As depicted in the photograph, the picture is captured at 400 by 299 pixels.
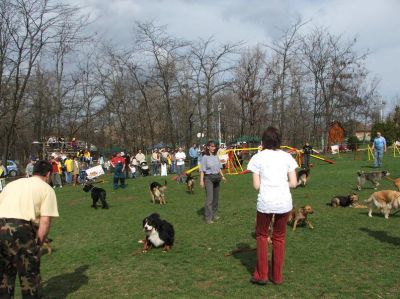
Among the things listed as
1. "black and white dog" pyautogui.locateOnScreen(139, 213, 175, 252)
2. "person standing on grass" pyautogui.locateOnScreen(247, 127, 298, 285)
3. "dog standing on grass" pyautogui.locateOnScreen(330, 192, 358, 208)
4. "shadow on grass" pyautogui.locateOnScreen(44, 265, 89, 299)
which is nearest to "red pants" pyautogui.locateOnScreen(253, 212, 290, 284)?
"person standing on grass" pyautogui.locateOnScreen(247, 127, 298, 285)

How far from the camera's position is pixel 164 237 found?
25.8 ft

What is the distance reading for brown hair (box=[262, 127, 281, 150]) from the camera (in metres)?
5.45

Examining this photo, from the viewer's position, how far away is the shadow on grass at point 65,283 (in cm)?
583

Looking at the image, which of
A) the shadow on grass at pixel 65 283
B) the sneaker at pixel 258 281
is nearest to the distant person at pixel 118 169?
the shadow on grass at pixel 65 283

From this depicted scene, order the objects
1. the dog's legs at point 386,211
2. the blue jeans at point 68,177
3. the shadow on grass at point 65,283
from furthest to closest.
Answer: the blue jeans at point 68,177 → the dog's legs at point 386,211 → the shadow on grass at point 65,283

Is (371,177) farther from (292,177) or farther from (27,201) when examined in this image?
(27,201)

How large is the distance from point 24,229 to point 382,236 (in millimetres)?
6447

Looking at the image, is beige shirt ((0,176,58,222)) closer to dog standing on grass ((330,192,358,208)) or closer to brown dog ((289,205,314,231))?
brown dog ((289,205,314,231))

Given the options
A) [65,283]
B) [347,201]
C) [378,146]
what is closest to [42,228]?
[65,283]

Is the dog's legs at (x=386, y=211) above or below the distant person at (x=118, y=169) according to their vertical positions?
below

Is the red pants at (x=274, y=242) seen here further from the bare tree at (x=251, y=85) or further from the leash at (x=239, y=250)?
the bare tree at (x=251, y=85)

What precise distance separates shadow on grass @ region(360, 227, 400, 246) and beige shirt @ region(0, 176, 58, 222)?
5885 mm

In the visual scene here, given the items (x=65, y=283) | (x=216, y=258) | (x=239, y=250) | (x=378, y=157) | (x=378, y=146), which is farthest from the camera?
(x=378, y=157)

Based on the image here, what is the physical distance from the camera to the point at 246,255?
720 cm
